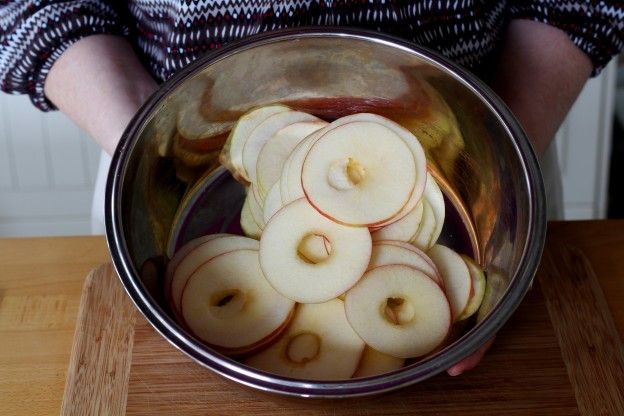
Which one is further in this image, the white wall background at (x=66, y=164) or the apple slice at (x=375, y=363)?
the white wall background at (x=66, y=164)

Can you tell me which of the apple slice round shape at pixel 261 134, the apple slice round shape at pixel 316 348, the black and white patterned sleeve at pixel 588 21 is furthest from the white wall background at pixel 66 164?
the apple slice round shape at pixel 316 348

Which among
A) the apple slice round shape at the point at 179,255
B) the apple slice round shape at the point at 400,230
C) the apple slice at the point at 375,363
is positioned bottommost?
the apple slice at the point at 375,363

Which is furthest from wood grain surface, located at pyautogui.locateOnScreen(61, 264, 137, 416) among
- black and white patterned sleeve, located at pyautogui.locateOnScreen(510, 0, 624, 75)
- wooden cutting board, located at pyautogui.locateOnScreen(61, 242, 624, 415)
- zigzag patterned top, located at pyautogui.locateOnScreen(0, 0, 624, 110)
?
black and white patterned sleeve, located at pyautogui.locateOnScreen(510, 0, 624, 75)

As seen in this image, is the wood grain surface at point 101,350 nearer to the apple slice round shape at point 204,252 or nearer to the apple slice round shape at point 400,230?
the apple slice round shape at point 204,252

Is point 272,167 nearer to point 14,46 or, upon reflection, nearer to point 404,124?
point 404,124

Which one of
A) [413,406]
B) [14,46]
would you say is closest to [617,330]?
[413,406]

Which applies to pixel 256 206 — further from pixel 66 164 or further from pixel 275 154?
pixel 66 164

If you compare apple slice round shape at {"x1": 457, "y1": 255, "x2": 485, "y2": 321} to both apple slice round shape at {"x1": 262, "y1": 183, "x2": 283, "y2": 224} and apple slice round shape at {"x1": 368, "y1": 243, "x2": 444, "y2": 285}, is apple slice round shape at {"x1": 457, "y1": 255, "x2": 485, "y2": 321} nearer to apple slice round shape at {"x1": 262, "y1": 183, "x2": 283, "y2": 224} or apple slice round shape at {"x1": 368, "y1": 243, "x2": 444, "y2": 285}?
apple slice round shape at {"x1": 368, "y1": 243, "x2": 444, "y2": 285}

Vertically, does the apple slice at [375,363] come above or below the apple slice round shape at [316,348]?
below

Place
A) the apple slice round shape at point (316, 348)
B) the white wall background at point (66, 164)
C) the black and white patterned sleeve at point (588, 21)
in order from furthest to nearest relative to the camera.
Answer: the white wall background at point (66, 164) < the black and white patterned sleeve at point (588, 21) < the apple slice round shape at point (316, 348)
